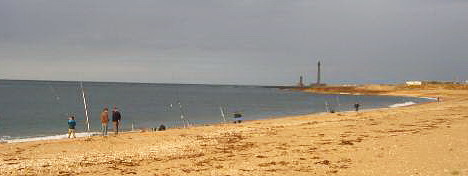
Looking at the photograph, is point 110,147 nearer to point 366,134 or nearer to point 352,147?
point 352,147

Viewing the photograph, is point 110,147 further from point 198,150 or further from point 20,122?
point 20,122

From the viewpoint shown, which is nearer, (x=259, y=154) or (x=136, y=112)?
(x=259, y=154)

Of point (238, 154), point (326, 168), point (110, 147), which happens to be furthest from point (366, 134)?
point (110, 147)

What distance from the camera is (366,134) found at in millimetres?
24703

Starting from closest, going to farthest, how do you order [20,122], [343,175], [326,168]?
1. [343,175]
2. [326,168]
3. [20,122]

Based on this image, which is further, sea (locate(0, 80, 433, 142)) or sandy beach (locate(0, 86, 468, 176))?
sea (locate(0, 80, 433, 142))

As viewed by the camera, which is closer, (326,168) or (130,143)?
(326,168)

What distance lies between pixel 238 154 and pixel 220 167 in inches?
117

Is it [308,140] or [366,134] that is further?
[366,134]

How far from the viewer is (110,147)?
22.7 meters

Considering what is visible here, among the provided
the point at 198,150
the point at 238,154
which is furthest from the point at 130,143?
the point at 238,154

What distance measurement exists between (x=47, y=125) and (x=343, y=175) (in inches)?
1595

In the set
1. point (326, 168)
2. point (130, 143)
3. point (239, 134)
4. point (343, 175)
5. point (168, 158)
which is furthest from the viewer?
point (239, 134)

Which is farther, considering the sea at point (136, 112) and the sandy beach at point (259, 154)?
the sea at point (136, 112)
